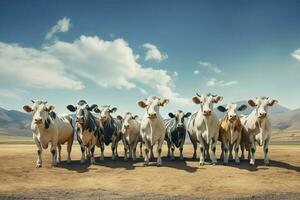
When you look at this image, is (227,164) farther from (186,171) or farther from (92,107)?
(92,107)

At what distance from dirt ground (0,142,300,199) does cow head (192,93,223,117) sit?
10.2 feet

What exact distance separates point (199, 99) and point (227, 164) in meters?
3.99

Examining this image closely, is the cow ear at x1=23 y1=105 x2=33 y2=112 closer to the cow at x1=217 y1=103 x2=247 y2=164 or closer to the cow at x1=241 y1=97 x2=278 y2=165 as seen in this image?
the cow at x1=217 y1=103 x2=247 y2=164

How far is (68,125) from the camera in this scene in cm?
2348

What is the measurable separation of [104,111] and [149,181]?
7894mm

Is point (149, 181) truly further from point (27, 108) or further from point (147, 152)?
point (27, 108)

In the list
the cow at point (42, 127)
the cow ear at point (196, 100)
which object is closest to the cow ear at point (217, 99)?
the cow ear at point (196, 100)

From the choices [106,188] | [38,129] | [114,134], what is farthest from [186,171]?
[38,129]

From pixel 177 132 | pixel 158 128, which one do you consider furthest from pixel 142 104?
pixel 177 132

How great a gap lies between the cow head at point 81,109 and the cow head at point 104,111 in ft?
2.87

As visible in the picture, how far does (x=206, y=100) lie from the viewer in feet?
68.2

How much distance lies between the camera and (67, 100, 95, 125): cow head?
2101cm

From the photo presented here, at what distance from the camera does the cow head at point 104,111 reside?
2288 centimetres

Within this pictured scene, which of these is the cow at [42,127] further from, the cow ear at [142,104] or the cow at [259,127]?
the cow at [259,127]
